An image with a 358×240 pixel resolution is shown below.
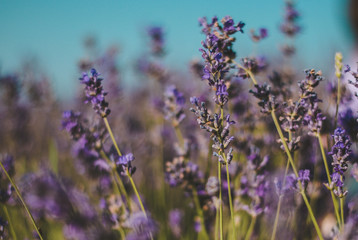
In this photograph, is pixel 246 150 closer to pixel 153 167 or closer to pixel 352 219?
pixel 352 219

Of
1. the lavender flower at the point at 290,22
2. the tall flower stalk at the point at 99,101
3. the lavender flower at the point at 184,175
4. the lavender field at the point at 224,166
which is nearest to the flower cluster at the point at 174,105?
the lavender field at the point at 224,166

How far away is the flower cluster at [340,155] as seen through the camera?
81cm

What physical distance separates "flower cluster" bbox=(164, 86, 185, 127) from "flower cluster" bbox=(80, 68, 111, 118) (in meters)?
0.45

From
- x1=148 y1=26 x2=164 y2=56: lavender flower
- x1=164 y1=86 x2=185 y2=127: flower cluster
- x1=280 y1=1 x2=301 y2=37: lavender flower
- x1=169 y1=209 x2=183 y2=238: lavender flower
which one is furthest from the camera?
x1=148 y1=26 x2=164 y2=56: lavender flower

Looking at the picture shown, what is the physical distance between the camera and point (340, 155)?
829 mm

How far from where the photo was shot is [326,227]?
1490mm

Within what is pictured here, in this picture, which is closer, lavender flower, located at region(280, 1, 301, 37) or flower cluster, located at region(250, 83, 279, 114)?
flower cluster, located at region(250, 83, 279, 114)

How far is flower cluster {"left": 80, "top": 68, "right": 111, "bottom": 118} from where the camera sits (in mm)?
952

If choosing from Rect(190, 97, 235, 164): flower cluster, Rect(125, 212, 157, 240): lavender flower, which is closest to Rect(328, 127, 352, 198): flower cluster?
Rect(190, 97, 235, 164): flower cluster

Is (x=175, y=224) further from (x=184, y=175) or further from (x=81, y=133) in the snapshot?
(x=81, y=133)

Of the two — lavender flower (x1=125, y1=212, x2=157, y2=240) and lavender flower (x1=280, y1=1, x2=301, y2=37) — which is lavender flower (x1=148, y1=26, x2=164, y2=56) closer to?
lavender flower (x1=280, y1=1, x2=301, y2=37)

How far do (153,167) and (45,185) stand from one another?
102 cm

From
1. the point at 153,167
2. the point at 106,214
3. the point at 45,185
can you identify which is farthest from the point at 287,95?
the point at 153,167

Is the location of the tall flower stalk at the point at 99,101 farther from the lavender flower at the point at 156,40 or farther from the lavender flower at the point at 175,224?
the lavender flower at the point at 156,40
